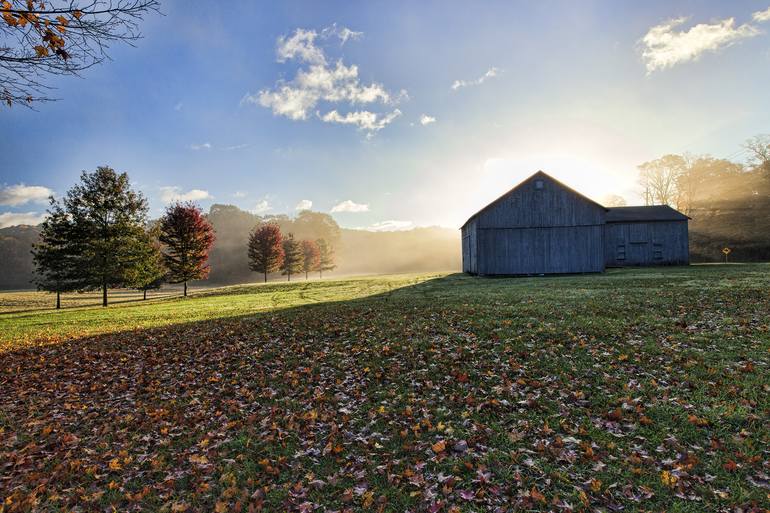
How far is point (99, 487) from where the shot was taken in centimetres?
473

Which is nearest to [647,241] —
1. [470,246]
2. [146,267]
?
[470,246]

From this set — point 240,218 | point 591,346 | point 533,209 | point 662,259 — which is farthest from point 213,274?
point 591,346

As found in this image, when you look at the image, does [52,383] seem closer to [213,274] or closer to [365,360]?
[365,360]

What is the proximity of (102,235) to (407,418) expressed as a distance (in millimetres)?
30954

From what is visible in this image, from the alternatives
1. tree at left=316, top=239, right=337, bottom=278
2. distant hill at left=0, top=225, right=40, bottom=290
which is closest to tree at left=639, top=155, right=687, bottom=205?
tree at left=316, top=239, right=337, bottom=278

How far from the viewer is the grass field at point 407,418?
14.2 feet

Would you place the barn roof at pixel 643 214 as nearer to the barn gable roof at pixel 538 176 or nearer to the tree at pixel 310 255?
the barn gable roof at pixel 538 176

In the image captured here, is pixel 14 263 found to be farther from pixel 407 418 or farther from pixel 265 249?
pixel 407 418

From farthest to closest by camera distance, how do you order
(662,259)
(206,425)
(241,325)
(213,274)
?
(213,274) → (662,259) → (241,325) → (206,425)

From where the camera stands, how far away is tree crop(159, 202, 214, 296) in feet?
113

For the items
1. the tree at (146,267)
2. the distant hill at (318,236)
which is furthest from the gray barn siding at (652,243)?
the distant hill at (318,236)

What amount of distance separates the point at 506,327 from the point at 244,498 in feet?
28.1

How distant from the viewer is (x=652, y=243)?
36.3 m

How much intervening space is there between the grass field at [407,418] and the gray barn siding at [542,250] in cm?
1894
